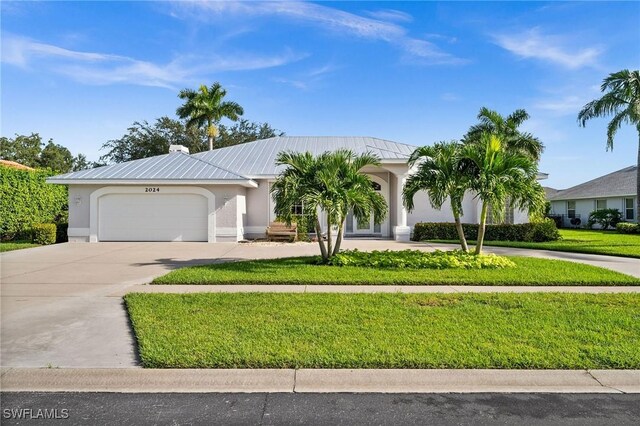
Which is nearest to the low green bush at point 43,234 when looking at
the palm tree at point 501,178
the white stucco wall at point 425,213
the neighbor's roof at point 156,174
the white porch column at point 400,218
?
the neighbor's roof at point 156,174

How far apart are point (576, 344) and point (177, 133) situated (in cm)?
4409

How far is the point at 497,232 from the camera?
742 inches

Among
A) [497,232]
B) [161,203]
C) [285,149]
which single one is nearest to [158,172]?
[161,203]

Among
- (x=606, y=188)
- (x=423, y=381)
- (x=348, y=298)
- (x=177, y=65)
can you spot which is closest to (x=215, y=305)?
(x=348, y=298)

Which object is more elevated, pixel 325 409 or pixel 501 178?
pixel 501 178

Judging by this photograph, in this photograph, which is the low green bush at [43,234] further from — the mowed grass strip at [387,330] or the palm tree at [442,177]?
the palm tree at [442,177]

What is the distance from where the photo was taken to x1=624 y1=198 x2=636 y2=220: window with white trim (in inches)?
1151

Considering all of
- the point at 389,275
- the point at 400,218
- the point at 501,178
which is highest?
the point at 501,178

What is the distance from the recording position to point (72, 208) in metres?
18.6

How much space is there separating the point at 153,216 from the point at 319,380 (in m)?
16.7

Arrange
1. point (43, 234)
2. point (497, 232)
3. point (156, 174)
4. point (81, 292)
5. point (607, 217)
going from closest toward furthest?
point (81, 292), point (43, 234), point (156, 174), point (497, 232), point (607, 217)

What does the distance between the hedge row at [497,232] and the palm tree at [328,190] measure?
28.2 feet

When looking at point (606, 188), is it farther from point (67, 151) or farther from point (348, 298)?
point (67, 151)

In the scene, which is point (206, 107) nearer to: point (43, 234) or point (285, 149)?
point (285, 149)
